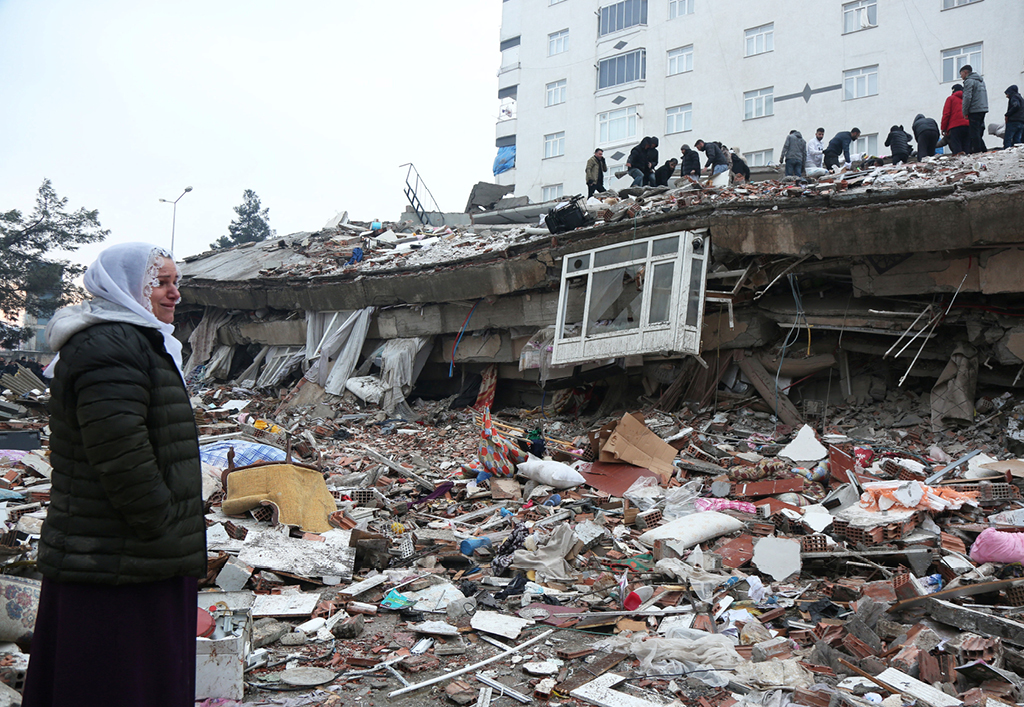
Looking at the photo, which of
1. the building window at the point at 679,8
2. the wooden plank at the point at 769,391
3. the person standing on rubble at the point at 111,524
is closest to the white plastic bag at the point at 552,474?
the wooden plank at the point at 769,391

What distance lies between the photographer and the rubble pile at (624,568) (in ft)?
11.1

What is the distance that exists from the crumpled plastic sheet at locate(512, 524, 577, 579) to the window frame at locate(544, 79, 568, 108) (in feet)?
101

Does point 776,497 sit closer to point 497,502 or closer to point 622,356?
point 497,502

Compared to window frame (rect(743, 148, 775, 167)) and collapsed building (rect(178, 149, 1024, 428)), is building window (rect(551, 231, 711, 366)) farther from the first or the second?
window frame (rect(743, 148, 775, 167))

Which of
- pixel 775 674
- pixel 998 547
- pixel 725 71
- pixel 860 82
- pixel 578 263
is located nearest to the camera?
pixel 775 674

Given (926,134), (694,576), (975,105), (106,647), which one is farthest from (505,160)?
(106,647)

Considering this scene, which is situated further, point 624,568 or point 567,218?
point 567,218

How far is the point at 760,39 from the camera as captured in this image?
88.5ft

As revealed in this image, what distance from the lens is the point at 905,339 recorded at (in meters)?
9.05

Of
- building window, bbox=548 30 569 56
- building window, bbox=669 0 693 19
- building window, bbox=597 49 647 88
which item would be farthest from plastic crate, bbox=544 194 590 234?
building window, bbox=548 30 569 56

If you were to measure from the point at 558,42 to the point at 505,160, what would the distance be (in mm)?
6295

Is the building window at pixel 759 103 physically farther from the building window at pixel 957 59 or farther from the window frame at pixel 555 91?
the window frame at pixel 555 91

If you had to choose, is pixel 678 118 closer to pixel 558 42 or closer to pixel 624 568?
pixel 558 42

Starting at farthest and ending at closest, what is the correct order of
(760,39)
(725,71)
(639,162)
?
1. (725,71)
2. (760,39)
3. (639,162)
